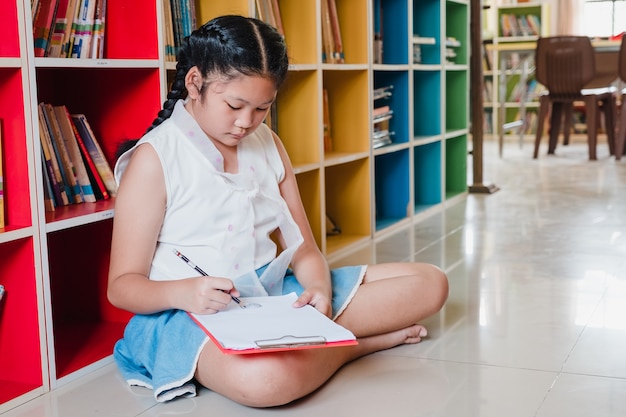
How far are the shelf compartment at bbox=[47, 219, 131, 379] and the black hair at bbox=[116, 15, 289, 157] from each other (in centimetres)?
54

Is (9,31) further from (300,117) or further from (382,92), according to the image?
(382,92)

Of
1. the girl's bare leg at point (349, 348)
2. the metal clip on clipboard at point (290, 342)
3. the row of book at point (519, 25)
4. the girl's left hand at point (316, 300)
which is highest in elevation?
the row of book at point (519, 25)

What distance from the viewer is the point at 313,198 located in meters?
2.46

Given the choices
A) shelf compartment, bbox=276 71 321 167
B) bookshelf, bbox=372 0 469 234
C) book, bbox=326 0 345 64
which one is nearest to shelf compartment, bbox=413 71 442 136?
bookshelf, bbox=372 0 469 234

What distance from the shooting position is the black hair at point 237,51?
135 centimetres

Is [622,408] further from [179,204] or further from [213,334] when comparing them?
[179,204]

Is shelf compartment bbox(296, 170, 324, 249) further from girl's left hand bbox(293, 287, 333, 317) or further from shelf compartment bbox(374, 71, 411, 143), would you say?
girl's left hand bbox(293, 287, 333, 317)

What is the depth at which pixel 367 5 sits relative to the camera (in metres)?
2.72

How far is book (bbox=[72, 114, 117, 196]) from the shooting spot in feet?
5.52

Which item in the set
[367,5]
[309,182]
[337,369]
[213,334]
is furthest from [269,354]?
[367,5]

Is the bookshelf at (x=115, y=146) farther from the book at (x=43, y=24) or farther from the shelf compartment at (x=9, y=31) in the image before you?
the book at (x=43, y=24)

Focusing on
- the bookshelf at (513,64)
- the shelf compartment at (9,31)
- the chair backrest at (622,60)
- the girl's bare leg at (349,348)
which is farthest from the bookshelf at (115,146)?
the bookshelf at (513,64)

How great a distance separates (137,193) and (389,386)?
54 centimetres

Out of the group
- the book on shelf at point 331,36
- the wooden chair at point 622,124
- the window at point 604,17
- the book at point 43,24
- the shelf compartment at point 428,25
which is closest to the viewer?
the book at point 43,24
